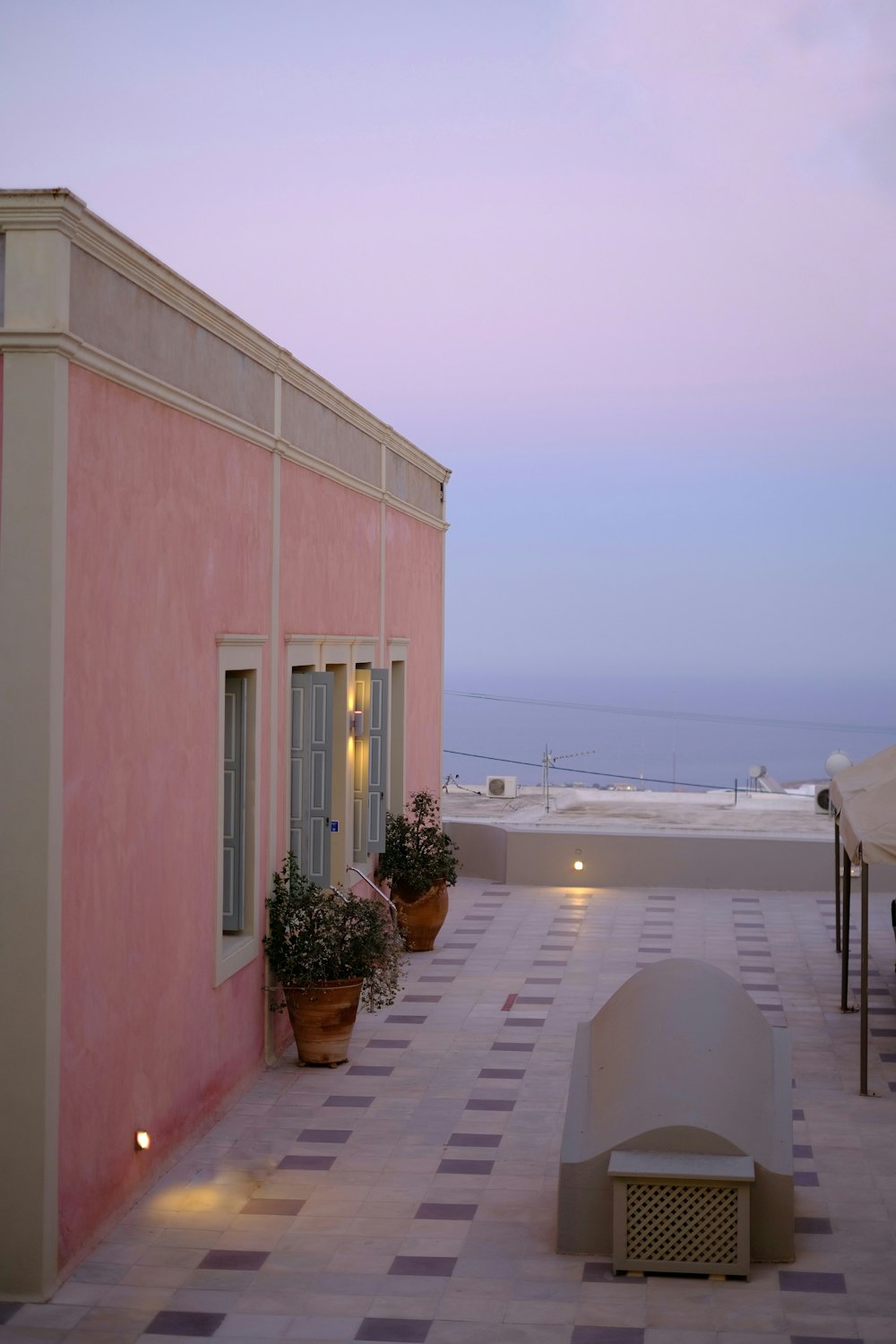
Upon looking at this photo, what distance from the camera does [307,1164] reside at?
743 cm

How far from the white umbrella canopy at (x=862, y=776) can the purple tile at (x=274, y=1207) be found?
16.2 ft

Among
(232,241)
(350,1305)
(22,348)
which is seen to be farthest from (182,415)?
(232,241)

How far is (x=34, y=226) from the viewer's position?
567cm

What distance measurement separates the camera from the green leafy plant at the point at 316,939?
29.5 ft

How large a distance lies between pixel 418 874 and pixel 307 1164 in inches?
217

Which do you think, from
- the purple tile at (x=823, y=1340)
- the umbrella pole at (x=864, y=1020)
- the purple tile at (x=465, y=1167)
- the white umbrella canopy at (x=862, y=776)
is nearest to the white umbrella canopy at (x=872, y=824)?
the umbrella pole at (x=864, y=1020)

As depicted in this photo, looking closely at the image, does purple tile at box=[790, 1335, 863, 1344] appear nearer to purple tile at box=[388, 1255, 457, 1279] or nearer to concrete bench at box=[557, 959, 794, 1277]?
concrete bench at box=[557, 959, 794, 1277]

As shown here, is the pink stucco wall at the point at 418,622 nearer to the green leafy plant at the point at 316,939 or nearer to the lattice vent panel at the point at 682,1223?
the green leafy plant at the point at 316,939

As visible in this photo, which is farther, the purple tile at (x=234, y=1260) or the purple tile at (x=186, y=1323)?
the purple tile at (x=234, y=1260)

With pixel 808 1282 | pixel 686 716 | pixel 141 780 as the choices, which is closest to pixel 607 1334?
pixel 808 1282

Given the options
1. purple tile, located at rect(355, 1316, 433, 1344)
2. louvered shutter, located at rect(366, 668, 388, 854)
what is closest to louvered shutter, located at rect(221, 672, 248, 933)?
louvered shutter, located at rect(366, 668, 388, 854)

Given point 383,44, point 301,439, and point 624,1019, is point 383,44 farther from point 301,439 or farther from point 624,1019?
point 624,1019

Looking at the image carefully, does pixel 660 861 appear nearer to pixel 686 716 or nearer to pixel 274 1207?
pixel 274 1207

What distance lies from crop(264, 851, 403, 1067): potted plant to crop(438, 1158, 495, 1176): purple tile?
180cm
